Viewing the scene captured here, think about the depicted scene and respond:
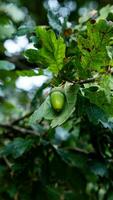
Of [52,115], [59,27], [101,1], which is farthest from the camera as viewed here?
[101,1]

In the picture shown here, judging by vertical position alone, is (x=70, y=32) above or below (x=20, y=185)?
above

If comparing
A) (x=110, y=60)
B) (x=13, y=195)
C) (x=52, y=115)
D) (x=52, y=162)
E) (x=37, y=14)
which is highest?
(x=37, y=14)

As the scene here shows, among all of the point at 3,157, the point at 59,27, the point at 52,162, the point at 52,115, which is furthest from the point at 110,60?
the point at 3,157

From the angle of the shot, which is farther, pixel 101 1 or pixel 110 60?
pixel 101 1

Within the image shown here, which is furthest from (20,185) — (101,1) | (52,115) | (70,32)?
(101,1)

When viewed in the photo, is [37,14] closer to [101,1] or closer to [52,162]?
[101,1]

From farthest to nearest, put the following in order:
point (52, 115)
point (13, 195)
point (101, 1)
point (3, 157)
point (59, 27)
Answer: point (101, 1), point (3, 157), point (13, 195), point (59, 27), point (52, 115)
